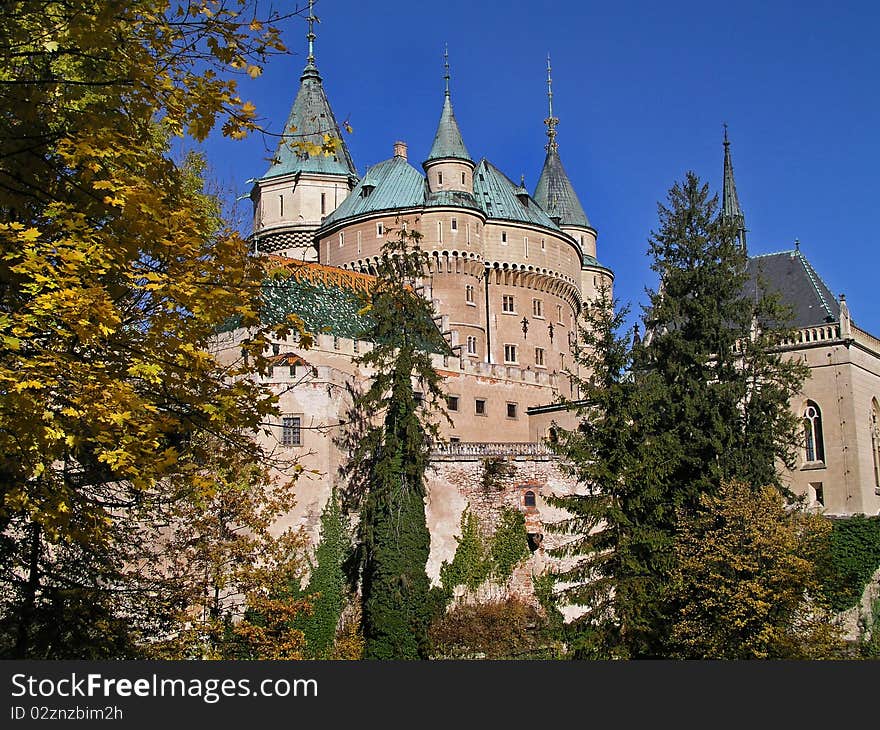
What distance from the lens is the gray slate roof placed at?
46.5 meters

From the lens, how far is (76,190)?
11000mm

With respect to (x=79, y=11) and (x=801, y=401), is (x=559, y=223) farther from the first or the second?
(x=79, y=11)

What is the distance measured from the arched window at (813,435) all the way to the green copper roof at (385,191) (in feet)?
73.7

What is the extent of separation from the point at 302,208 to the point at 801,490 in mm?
32534

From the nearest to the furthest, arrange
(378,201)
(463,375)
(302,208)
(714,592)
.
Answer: (714,592) → (463,375) → (378,201) → (302,208)

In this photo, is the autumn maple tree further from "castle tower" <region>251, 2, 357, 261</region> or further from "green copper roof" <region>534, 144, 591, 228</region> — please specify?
"green copper roof" <region>534, 144, 591, 228</region>

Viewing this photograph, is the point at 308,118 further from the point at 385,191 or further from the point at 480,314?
the point at 480,314

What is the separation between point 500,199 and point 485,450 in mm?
24891

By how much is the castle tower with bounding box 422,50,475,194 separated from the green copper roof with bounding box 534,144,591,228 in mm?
12363

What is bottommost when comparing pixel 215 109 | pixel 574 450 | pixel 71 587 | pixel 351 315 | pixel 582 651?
pixel 582 651

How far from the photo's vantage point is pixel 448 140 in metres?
57.1

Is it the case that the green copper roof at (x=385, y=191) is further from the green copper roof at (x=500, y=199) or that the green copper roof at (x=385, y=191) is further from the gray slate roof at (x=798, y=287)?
the gray slate roof at (x=798, y=287)

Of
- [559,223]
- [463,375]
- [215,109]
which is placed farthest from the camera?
[559,223]

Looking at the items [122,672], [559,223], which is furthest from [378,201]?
[122,672]
